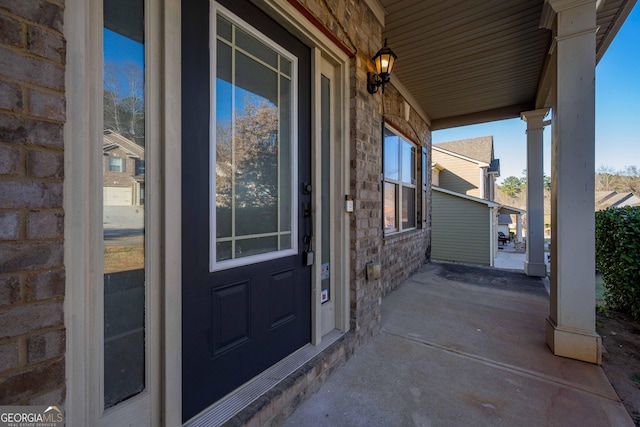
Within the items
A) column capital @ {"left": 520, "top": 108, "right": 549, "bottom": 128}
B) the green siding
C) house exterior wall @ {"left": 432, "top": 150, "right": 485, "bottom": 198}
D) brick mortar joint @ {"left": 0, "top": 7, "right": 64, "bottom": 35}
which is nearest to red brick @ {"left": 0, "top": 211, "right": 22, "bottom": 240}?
brick mortar joint @ {"left": 0, "top": 7, "right": 64, "bottom": 35}

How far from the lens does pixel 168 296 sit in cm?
122

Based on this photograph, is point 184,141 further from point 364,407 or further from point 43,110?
point 364,407

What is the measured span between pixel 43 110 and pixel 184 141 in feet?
1.72

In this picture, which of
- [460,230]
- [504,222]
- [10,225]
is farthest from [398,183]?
[504,222]

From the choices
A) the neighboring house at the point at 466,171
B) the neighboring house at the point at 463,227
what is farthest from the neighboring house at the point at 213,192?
the neighboring house at the point at 466,171

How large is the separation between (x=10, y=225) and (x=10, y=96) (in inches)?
14.4

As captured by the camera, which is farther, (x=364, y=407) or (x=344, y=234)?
(x=344, y=234)

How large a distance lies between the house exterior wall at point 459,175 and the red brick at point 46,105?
13926 millimetres

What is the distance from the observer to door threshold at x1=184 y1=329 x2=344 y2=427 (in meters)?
1.37

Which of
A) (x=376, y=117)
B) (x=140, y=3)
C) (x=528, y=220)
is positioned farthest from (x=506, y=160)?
(x=140, y=3)

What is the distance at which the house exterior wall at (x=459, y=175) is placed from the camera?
12398 mm

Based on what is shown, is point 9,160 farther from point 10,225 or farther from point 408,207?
point 408,207

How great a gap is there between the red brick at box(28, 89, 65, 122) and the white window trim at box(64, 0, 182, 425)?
3cm

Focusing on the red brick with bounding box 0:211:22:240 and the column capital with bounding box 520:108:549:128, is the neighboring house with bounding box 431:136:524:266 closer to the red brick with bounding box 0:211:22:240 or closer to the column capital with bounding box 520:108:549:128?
the column capital with bounding box 520:108:549:128
